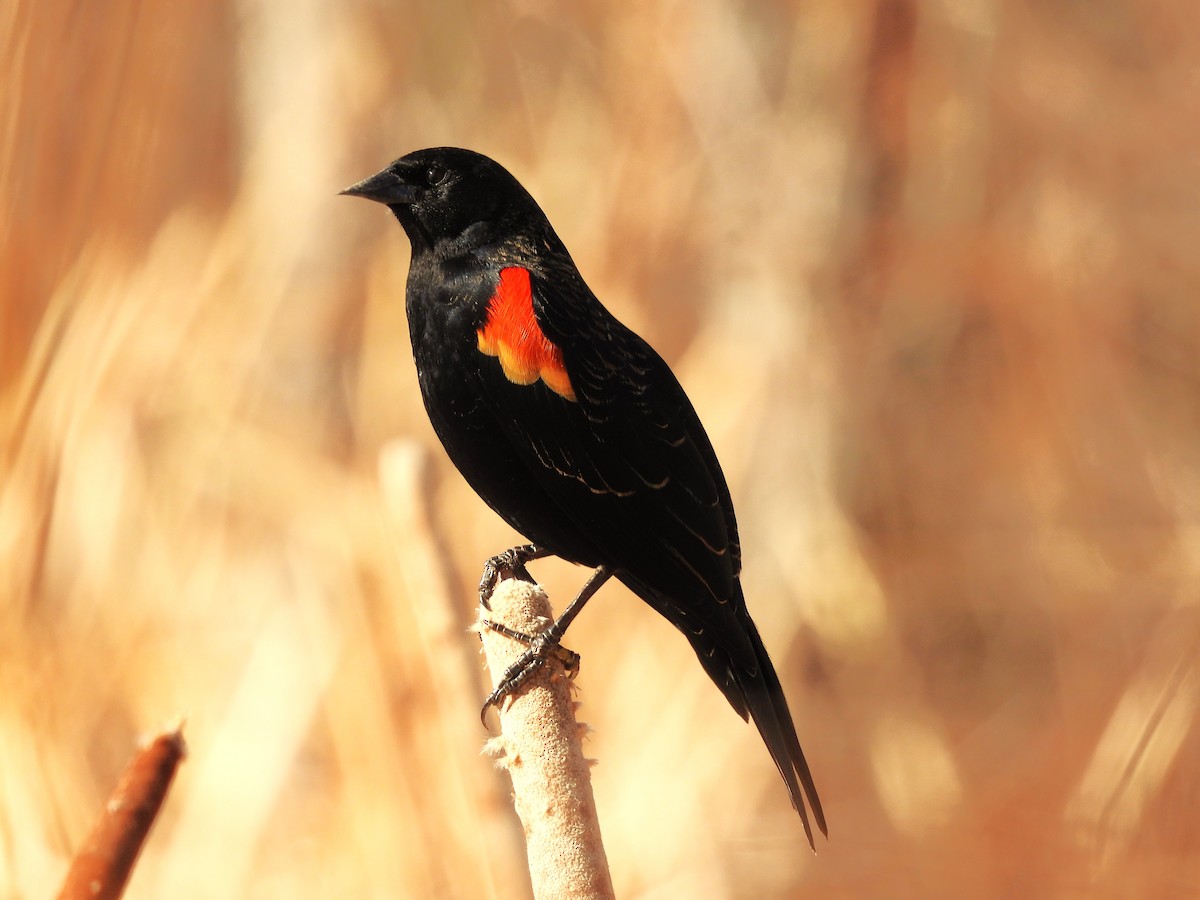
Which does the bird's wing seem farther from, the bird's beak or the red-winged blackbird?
the bird's beak

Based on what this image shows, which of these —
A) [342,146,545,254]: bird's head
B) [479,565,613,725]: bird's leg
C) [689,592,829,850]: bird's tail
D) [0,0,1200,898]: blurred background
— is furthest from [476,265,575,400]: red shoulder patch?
[0,0,1200,898]: blurred background

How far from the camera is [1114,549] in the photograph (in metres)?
2.60

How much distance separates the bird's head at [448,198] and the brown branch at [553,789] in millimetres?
548

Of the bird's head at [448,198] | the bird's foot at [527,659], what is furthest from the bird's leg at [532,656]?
the bird's head at [448,198]

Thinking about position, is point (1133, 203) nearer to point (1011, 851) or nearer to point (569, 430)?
point (1011, 851)

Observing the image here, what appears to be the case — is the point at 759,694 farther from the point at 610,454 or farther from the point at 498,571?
the point at 498,571

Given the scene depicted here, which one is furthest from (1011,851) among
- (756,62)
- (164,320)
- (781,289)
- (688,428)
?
(164,320)

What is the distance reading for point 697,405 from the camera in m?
2.53

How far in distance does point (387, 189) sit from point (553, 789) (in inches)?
30.0

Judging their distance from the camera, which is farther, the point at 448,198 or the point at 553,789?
the point at 448,198

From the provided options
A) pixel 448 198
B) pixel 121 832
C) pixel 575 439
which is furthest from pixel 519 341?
pixel 121 832

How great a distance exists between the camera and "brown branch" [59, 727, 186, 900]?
Result: 0.80 meters

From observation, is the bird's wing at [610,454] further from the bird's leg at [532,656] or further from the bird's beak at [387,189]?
the bird's beak at [387,189]

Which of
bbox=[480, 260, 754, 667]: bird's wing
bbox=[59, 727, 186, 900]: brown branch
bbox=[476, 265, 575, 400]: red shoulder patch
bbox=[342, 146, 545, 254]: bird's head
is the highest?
bbox=[342, 146, 545, 254]: bird's head
